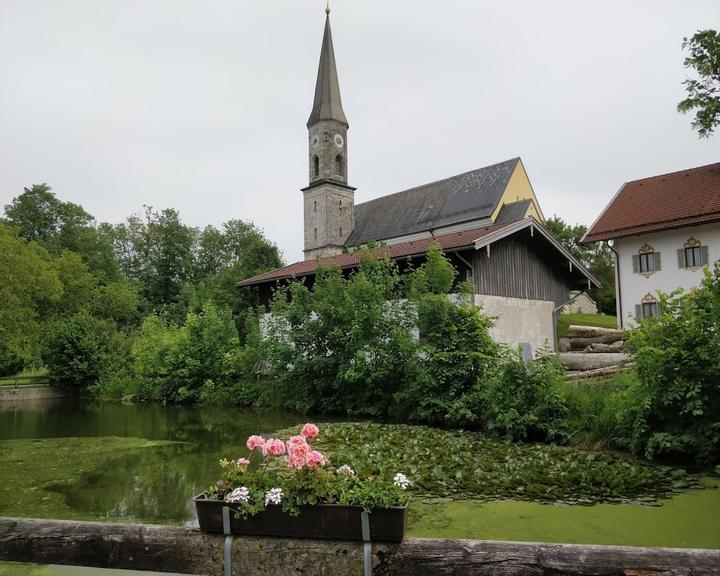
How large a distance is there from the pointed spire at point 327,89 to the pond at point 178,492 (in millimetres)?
34168

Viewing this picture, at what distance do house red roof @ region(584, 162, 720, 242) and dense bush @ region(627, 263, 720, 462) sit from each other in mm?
16159

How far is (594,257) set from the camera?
1683 inches

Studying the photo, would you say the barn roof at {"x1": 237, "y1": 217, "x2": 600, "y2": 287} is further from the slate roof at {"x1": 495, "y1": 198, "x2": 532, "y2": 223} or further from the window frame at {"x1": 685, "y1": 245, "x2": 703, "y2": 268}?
the slate roof at {"x1": 495, "y1": 198, "x2": 532, "y2": 223}

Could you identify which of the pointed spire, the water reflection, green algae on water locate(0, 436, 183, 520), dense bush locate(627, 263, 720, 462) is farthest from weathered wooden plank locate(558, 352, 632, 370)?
the pointed spire

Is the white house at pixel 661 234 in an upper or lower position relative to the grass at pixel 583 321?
upper

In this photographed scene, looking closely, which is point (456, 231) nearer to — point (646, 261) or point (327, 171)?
point (646, 261)

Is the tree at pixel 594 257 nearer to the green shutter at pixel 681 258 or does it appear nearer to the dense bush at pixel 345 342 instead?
the green shutter at pixel 681 258

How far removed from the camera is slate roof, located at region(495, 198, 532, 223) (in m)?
34.3

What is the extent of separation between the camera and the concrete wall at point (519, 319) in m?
19.4

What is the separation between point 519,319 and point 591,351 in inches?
104

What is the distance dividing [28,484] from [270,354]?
1089 cm

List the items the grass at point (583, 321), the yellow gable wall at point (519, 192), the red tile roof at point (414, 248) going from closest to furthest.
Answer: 1. the red tile roof at point (414, 248)
2. the grass at point (583, 321)
3. the yellow gable wall at point (519, 192)

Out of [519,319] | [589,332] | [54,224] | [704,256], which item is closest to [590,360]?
[519,319]

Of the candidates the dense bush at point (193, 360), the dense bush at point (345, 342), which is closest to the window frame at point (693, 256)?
the dense bush at point (345, 342)
